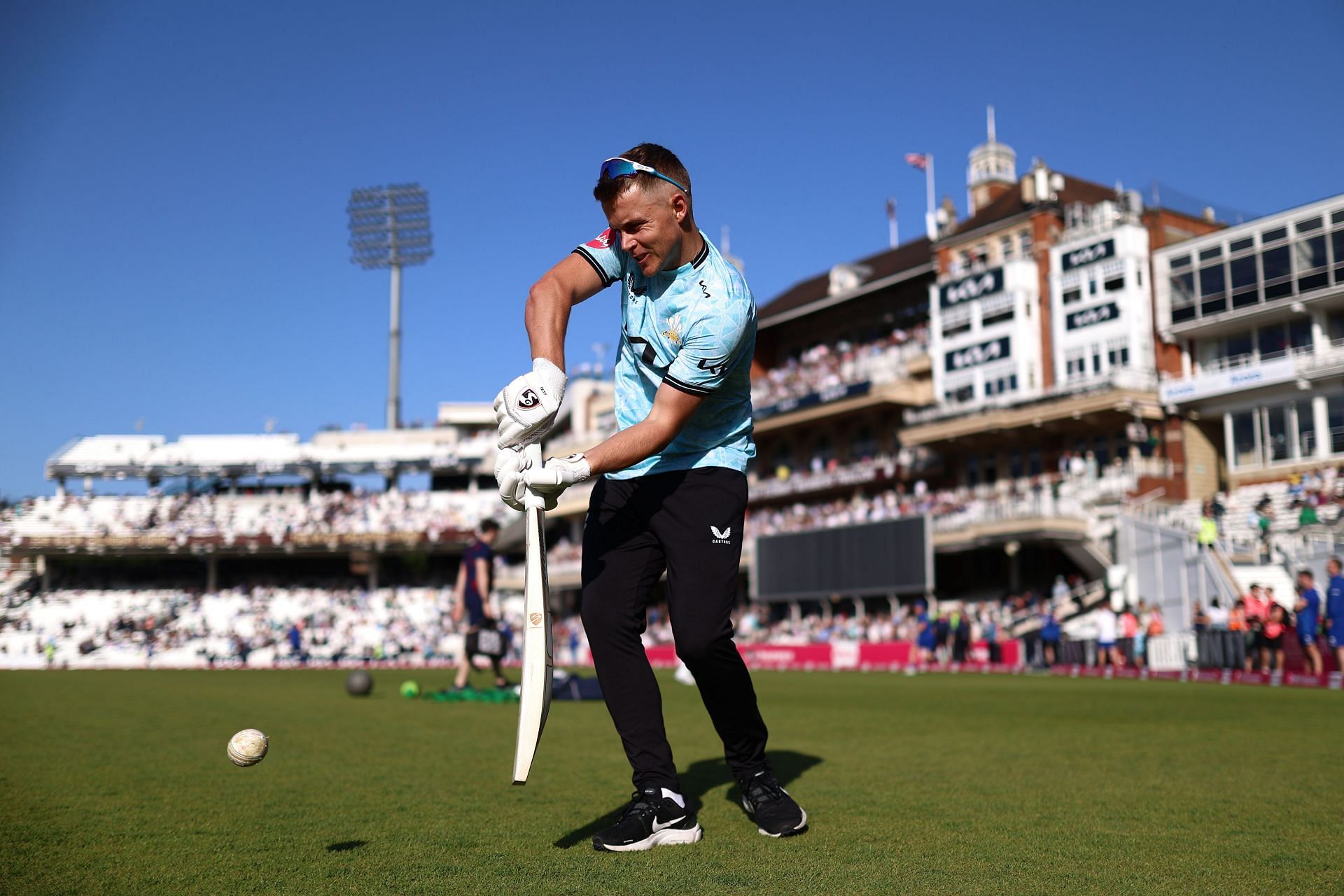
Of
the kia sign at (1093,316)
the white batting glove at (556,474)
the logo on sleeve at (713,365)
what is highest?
the kia sign at (1093,316)

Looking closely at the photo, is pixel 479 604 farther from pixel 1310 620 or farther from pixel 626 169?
pixel 1310 620

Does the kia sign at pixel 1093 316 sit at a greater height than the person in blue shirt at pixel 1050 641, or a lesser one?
greater

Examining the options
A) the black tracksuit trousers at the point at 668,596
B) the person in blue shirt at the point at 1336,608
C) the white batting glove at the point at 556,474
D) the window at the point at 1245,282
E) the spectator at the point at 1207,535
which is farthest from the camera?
the window at the point at 1245,282

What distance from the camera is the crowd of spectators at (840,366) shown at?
4675cm

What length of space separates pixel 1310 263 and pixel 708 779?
1367 inches

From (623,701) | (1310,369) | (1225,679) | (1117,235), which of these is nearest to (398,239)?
(1117,235)

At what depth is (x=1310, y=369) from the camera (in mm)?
33250

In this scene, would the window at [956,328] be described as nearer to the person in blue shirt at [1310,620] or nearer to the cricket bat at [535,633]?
the person in blue shirt at [1310,620]

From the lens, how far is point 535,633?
4027 mm

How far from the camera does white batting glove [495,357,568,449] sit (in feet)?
12.7

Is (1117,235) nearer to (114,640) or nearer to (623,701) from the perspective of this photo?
(623,701)

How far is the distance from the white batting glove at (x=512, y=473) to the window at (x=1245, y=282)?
122 ft

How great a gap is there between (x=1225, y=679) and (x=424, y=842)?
1837cm

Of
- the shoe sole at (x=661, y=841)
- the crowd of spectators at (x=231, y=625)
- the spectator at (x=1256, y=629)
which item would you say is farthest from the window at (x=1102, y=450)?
the shoe sole at (x=661, y=841)
